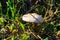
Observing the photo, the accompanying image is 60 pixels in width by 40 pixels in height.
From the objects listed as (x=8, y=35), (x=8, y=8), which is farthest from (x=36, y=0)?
(x=8, y=35)

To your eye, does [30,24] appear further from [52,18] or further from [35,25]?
[52,18]

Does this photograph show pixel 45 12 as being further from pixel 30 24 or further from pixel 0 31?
pixel 0 31

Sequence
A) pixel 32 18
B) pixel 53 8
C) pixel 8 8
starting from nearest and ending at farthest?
pixel 32 18, pixel 8 8, pixel 53 8

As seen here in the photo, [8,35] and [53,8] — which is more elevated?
[53,8]

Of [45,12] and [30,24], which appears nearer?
[30,24]

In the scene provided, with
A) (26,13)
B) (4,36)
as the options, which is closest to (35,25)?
(26,13)

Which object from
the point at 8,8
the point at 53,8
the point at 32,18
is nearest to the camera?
the point at 32,18
